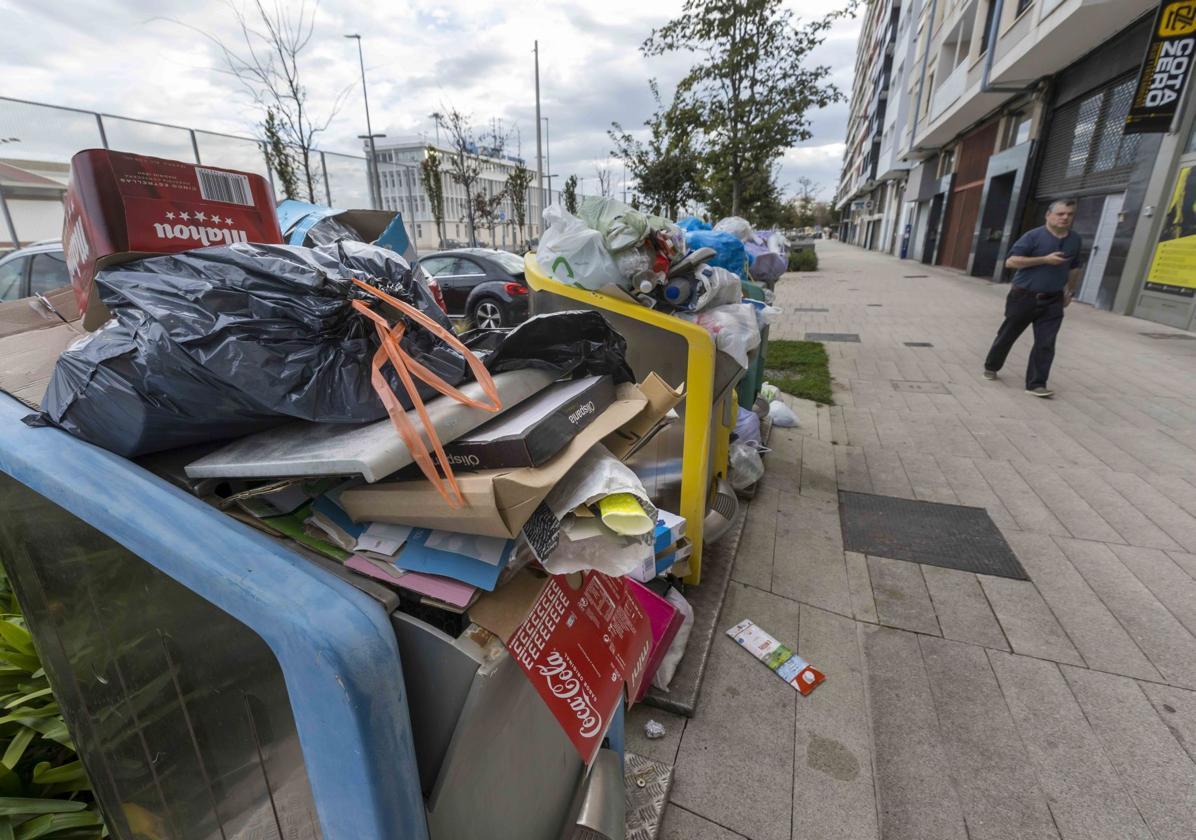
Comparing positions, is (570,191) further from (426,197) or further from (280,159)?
(280,159)

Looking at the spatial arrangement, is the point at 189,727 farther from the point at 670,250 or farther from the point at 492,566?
the point at 670,250

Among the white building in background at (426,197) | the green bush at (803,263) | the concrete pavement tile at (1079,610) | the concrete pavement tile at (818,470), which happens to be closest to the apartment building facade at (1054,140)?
the green bush at (803,263)

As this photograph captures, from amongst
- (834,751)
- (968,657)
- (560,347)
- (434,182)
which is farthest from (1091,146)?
(434,182)

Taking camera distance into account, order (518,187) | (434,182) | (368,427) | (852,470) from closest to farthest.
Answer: (368,427) → (852,470) → (434,182) → (518,187)

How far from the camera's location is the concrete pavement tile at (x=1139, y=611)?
228 centimetres

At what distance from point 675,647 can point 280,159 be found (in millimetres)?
16219

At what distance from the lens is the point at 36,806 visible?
4.87ft

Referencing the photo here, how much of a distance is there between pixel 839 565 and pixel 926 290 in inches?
564

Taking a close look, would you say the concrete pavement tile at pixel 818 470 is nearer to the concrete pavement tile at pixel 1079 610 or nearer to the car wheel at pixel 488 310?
the concrete pavement tile at pixel 1079 610

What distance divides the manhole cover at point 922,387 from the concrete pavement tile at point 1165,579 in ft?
10.3

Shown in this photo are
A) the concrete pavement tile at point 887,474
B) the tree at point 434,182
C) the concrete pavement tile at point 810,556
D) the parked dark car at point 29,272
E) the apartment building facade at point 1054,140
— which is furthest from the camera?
the tree at point 434,182

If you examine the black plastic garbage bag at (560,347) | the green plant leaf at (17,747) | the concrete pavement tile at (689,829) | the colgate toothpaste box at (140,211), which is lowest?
the concrete pavement tile at (689,829)

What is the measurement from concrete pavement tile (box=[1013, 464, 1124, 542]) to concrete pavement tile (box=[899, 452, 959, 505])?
1.78 feet

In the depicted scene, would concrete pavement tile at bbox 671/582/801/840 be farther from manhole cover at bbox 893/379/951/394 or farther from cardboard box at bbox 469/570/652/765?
manhole cover at bbox 893/379/951/394
